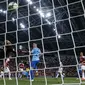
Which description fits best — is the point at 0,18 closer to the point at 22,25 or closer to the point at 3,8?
the point at 3,8

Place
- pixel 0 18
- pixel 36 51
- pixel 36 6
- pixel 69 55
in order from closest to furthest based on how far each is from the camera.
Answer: pixel 36 51 < pixel 36 6 < pixel 0 18 < pixel 69 55

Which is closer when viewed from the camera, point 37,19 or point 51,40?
point 37,19

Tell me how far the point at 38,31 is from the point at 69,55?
6848 millimetres

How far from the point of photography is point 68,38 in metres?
25.5

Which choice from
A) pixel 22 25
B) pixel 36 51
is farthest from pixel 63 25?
pixel 36 51

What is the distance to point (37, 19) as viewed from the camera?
2111 centimetres

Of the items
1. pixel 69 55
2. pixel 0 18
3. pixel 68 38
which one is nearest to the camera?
pixel 0 18

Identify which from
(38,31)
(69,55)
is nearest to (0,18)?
(38,31)

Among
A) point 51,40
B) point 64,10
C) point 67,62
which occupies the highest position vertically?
point 64,10

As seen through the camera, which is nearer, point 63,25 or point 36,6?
point 36,6

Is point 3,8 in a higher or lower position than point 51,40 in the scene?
higher

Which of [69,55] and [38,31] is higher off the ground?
[38,31]

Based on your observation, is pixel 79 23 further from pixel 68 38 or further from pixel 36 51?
pixel 36 51

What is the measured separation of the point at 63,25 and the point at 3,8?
6431 mm
